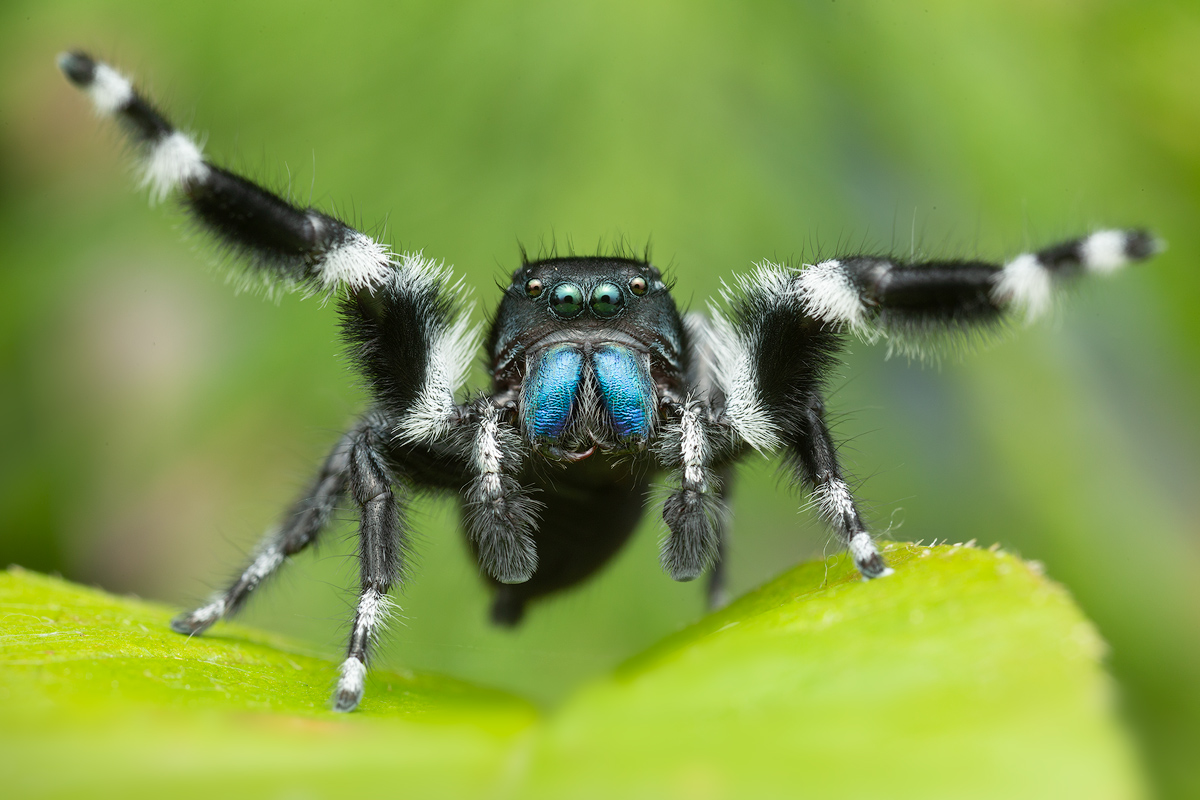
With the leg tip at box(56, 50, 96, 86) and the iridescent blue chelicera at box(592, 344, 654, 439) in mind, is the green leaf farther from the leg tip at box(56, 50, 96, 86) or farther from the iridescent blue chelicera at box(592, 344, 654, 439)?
the leg tip at box(56, 50, 96, 86)

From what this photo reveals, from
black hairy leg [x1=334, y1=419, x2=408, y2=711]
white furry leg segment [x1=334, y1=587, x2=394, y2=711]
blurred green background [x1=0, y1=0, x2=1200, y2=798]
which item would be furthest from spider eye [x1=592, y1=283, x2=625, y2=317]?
blurred green background [x1=0, y1=0, x2=1200, y2=798]

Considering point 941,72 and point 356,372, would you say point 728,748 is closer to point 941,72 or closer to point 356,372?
point 356,372

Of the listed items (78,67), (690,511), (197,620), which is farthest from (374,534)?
(78,67)

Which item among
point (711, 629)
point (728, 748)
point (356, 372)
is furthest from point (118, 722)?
point (356, 372)

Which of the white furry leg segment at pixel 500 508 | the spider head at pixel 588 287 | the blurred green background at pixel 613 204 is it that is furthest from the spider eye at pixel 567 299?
the blurred green background at pixel 613 204

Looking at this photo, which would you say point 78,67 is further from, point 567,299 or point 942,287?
point 942,287
